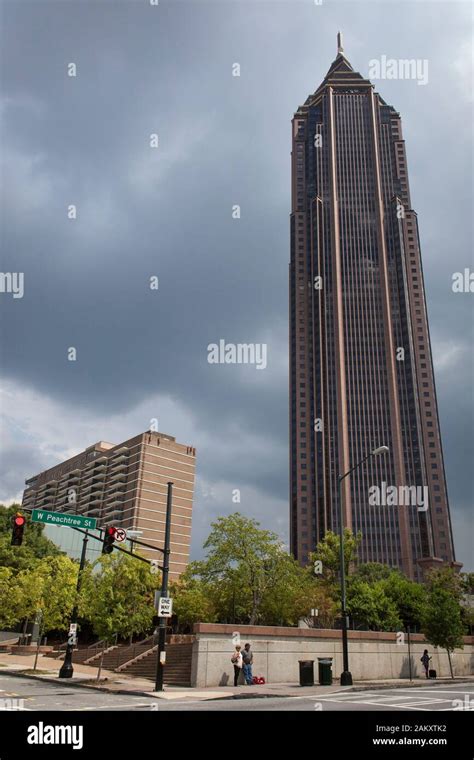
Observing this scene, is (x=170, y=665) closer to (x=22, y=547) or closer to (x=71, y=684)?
(x=71, y=684)

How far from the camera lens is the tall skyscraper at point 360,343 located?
127m

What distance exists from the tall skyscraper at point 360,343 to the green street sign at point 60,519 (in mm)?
111189

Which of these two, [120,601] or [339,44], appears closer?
[120,601]

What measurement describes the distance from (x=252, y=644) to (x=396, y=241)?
461ft

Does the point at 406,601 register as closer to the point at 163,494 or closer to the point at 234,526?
the point at 234,526

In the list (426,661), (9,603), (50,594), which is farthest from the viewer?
(9,603)

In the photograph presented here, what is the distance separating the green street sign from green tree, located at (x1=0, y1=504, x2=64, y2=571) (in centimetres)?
4407

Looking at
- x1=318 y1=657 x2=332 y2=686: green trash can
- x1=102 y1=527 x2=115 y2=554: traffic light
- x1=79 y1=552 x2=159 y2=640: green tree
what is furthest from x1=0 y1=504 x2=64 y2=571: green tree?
x1=318 y1=657 x2=332 y2=686: green trash can

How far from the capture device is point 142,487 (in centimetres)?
12012

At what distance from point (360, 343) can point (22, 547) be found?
97.3 metres

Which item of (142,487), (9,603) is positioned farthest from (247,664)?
(142,487)
